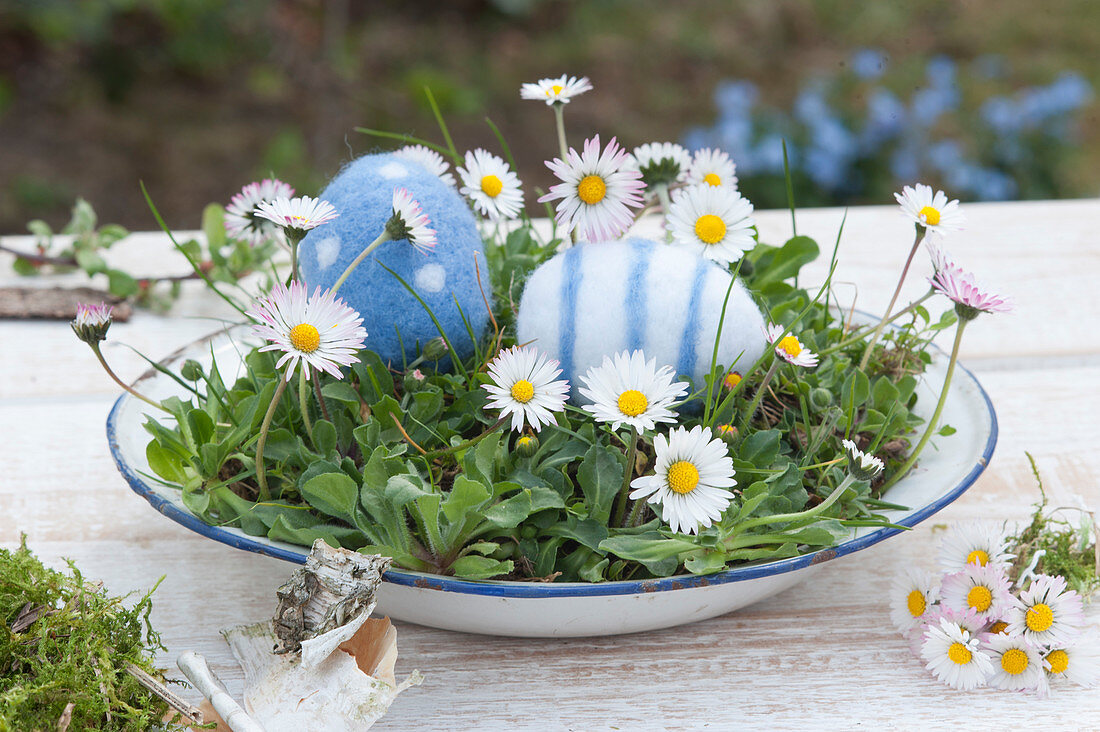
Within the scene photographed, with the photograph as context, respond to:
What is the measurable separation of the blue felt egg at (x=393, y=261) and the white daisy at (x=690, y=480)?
0.18 meters

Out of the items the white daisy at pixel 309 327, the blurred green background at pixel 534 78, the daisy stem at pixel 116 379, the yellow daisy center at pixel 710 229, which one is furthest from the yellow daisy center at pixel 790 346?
the blurred green background at pixel 534 78

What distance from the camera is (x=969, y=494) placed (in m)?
0.76

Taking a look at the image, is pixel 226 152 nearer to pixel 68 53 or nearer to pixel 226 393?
pixel 68 53

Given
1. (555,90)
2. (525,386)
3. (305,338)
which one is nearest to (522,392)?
(525,386)

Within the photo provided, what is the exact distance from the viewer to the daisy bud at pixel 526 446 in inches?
21.6

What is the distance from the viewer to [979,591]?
1.92ft

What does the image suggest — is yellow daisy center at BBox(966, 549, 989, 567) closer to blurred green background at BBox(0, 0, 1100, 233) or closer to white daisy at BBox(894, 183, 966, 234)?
white daisy at BBox(894, 183, 966, 234)

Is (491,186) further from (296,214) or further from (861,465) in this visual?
(861,465)

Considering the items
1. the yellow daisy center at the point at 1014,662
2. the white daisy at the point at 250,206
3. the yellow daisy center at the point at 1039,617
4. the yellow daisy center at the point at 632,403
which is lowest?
the yellow daisy center at the point at 1014,662

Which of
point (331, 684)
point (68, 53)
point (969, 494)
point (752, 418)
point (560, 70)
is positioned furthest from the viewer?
point (560, 70)

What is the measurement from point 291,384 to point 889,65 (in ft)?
6.09

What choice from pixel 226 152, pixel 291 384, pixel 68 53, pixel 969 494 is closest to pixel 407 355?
pixel 291 384

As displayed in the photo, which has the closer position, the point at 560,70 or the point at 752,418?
the point at 752,418

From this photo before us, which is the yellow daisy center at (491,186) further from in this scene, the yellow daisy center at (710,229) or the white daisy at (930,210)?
the white daisy at (930,210)
